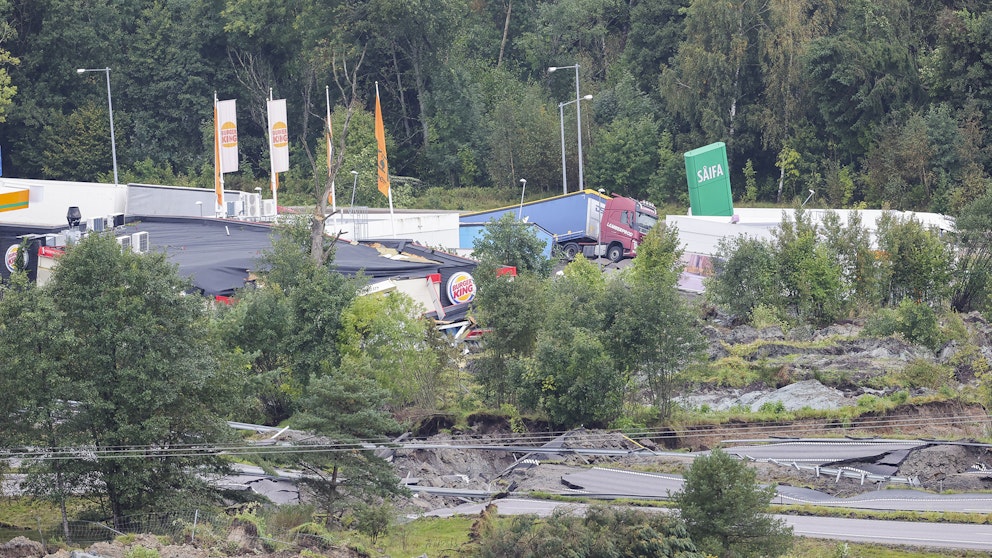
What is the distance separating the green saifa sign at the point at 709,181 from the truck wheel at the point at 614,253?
4493mm

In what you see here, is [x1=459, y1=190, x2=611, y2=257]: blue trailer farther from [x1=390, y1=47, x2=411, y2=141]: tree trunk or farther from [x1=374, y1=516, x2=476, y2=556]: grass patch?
[x1=374, y1=516, x2=476, y2=556]: grass patch

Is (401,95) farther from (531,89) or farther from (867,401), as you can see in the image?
(867,401)

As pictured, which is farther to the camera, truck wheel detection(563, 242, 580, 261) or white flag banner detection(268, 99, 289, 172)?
truck wheel detection(563, 242, 580, 261)

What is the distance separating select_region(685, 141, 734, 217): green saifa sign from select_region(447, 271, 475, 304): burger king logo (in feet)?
42.0

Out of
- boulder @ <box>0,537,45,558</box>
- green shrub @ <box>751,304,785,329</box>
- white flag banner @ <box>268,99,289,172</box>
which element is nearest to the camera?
boulder @ <box>0,537,45,558</box>

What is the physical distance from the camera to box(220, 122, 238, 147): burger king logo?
5469 cm

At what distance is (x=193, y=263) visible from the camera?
43.9 meters

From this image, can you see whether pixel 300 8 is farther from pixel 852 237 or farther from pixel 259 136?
pixel 852 237

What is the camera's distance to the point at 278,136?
5284cm

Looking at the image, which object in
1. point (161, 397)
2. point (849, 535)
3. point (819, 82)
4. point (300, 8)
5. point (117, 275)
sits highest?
point (300, 8)

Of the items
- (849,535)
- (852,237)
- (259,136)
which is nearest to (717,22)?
(852,237)

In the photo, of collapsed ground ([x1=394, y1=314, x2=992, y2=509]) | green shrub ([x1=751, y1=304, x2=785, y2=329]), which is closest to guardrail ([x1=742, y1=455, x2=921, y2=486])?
collapsed ground ([x1=394, y1=314, x2=992, y2=509])

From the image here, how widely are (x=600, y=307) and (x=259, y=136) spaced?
50.7m

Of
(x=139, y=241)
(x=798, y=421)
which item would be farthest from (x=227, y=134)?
(x=798, y=421)
